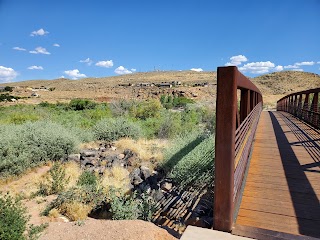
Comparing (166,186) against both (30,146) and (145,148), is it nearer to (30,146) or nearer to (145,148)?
(145,148)

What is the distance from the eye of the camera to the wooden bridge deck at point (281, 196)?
2.75 metres

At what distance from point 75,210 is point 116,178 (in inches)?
97.9

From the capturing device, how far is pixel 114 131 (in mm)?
14523

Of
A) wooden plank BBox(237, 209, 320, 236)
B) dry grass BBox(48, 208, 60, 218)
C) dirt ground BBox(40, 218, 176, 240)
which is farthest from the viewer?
dry grass BBox(48, 208, 60, 218)

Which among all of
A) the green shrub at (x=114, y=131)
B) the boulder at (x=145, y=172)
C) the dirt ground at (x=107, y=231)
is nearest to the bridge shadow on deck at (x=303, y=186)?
the dirt ground at (x=107, y=231)

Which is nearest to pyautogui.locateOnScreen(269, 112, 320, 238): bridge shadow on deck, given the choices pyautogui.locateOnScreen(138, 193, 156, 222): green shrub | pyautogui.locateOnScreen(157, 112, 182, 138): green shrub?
pyautogui.locateOnScreen(138, 193, 156, 222): green shrub

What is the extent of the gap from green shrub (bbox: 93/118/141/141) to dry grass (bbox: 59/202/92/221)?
8.18m

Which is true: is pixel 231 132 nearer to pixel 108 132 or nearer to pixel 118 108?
pixel 108 132

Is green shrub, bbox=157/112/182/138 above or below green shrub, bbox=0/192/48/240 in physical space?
above

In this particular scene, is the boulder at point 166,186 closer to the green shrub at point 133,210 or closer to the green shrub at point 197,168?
the green shrub at point 197,168

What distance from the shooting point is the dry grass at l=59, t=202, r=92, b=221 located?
6016 millimetres

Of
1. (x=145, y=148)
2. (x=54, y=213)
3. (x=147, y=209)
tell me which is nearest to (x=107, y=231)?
(x=147, y=209)

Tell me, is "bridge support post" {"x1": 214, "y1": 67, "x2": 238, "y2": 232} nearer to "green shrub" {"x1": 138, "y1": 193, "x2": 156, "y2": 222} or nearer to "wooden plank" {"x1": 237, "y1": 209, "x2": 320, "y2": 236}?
"wooden plank" {"x1": 237, "y1": 209, "x2": 320, "y2": 236}

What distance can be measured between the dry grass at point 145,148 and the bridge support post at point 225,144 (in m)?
7.31
